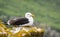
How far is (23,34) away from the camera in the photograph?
2.94 metres

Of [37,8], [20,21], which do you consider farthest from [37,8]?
[20,21]

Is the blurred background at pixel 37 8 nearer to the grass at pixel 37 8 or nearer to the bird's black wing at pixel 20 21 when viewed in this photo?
the grass at pixel 37 8

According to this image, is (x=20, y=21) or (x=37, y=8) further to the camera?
(x=37, y=8)

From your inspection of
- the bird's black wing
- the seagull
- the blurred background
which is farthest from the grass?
the bird's black wing

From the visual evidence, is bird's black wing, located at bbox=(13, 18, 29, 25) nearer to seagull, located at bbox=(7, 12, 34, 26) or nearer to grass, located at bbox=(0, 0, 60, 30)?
seagull, located at bbox=(7, 12, 34, 26)

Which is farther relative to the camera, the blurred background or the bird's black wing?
the blurred background

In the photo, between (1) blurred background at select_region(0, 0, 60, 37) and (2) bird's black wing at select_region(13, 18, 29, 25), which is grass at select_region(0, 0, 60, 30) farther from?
(2) bird's black wing at select_region(13, 18, 29, 25)

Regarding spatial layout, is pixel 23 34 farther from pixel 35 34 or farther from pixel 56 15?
pixel 56 15

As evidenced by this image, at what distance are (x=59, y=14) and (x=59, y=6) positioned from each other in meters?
0.57

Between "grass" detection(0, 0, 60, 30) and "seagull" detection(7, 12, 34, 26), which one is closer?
"seagull" detection(7, 12, 34, 26)

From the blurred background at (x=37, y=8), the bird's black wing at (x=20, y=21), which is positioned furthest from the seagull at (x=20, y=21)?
the blurred background at (x=37, y=8)

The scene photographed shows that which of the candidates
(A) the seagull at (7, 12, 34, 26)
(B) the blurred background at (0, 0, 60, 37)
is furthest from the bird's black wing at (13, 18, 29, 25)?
(B) the blurred background at (0, 0, 60, 37)

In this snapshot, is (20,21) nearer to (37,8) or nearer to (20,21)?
(20,21)

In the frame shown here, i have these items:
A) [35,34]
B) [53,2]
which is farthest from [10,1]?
[35,34]
